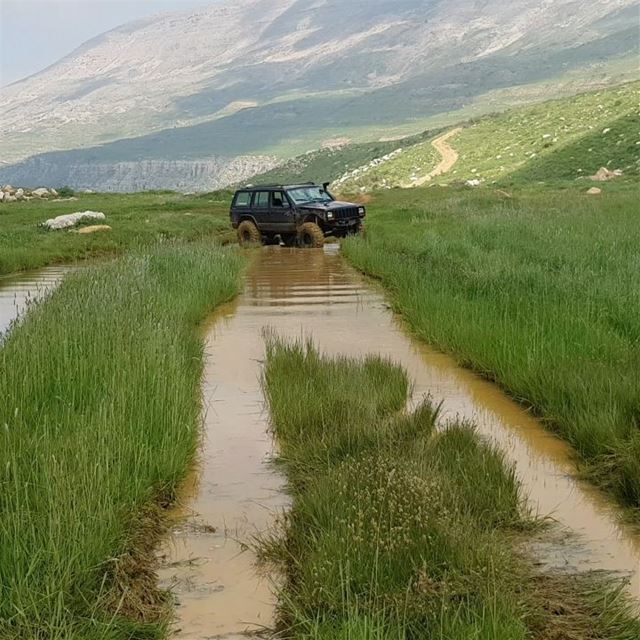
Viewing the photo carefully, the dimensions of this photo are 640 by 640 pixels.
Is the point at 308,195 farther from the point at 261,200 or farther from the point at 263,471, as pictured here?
the point at 263,471

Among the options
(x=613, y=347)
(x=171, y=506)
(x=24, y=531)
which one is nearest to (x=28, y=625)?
(x=24, y=531)

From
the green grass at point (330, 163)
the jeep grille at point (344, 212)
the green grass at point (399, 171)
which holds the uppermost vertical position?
the green grass at point (330, 163)

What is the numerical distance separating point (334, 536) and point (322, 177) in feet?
407

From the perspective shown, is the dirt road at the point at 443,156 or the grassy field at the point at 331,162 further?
the grassy field at the point at 331,162

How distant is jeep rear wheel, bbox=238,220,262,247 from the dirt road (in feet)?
150

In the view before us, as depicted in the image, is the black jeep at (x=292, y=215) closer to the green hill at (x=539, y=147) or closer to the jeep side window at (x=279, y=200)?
the jeep side window at (x=279, y=200)

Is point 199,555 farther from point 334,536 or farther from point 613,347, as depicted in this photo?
point 613,347

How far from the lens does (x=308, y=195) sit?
3125 cm

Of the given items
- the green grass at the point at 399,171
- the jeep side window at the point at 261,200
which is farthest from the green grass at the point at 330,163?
the jeep side window at the point at 261,200

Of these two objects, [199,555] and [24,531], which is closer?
[24,531]

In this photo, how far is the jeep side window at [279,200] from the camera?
103 feet

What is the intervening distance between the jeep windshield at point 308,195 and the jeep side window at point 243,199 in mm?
2023

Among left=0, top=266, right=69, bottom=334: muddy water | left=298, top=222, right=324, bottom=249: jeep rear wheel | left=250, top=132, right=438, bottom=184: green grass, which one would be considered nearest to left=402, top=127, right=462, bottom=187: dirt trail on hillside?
left=250, top=132, right=438, bottom=184: green grass

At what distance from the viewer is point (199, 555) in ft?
19.4
